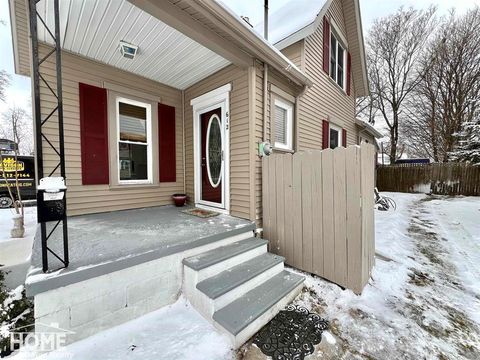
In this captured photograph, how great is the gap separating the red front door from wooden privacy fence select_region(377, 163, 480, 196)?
490 inches

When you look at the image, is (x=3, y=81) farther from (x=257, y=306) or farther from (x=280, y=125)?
(x=257, y=306)

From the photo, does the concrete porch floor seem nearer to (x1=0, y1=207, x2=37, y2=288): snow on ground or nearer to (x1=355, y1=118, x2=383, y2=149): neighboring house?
(x1=0, y1=207, x2=37, y2=288): snow on ground

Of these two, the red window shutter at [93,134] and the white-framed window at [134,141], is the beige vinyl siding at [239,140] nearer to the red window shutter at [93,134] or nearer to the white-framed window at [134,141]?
the white-framed window at [134,141]

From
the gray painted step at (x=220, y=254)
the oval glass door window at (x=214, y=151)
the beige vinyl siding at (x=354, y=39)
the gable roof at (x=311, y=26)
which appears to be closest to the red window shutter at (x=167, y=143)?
the oval glass door window at (x=214, y=151)

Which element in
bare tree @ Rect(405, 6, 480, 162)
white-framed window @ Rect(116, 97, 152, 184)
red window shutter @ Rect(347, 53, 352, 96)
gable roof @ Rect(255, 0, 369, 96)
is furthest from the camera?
bare tree @ Rect(405, 6, 480, 162)

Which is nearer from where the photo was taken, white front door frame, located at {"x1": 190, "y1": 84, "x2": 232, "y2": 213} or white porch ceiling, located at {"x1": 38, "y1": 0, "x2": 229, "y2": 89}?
white porch ceiling, located at {"x1": 38, "y1": 0, "x2": 229, "y2": 89}

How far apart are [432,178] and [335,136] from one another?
8287 millimetres

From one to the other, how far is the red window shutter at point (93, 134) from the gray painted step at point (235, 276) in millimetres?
2846

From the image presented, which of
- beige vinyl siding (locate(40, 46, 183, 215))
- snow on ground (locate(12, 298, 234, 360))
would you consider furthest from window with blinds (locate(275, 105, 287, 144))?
snow on ground (locate(12, 298, 234, 360))

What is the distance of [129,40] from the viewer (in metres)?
3.16

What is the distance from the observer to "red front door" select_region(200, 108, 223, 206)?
13.7ft

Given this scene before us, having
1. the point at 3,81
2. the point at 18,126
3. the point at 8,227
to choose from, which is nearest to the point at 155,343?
the point at 8,227

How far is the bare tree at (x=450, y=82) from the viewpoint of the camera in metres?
12.4

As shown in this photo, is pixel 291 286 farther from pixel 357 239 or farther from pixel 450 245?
pixel 450 245
